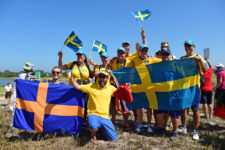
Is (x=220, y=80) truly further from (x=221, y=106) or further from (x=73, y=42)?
(x=73, y=42)

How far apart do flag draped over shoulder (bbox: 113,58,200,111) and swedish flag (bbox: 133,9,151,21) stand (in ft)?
8.51

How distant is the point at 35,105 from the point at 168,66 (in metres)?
3.81

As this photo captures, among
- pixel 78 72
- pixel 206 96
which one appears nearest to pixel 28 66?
pixel 78 72

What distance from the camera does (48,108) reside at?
4180mm

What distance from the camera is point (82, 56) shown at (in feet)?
14.5

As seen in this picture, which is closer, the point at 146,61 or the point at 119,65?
the point at 146,61

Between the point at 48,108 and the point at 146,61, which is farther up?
the point at 146,61

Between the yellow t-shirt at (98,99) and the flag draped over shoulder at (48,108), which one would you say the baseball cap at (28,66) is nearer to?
the flag draped over shoulder at (48,108)

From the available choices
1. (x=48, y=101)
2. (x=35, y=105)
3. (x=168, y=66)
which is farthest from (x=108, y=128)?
(x=168, y=66)

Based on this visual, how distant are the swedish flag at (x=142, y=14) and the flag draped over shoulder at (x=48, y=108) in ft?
12.9

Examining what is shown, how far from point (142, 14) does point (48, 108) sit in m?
5.00

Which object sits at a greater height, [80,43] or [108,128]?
[80,43]

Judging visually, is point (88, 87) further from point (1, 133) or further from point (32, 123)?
point (1, 133)

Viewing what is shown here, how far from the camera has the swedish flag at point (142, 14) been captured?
6.18 meters
